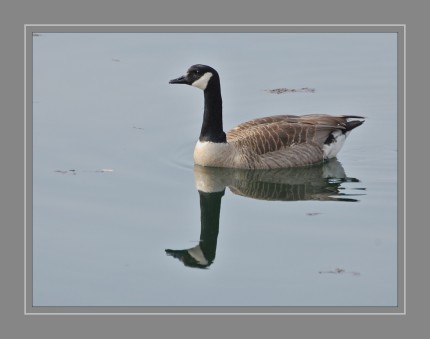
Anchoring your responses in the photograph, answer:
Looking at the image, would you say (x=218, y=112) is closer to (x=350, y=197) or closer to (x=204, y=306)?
(x=350, y=197)

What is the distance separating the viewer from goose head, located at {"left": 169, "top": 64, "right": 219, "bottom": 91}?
20828mm

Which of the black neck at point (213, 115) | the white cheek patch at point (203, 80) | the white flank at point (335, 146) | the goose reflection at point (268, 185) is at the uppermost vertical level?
the white cheek patch at point (203, 80)

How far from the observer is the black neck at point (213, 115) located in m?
21.1

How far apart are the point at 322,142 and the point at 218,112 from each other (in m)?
2.23

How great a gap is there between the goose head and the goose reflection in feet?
5.29

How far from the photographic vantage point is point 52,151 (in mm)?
21719

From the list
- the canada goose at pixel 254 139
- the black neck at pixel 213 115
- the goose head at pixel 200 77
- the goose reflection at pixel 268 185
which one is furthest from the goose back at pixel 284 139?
the goose head at pixel 200 77

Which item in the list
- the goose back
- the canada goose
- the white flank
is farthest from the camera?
the white flank

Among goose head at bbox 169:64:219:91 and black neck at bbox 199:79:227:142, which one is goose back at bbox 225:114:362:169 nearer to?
black neck at bbox 199:79:227:142

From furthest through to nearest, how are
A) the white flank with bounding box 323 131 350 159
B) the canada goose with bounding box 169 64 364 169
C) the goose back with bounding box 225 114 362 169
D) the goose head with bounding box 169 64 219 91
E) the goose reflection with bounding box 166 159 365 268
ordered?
the white flank with bounding box 323 131 350 159 → the goose back with bounding box 225 114 362 169 → the canada goose with bounding box 169 64 364 169 → the goose head with bounding box 169 64 219 91 → the goose reflection with bounding box 166 159 365 268

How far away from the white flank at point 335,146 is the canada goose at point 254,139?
2cm

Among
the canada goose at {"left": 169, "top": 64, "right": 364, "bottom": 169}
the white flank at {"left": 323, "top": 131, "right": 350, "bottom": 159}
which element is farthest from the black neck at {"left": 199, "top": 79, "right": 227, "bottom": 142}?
the white flank at {"left": 323, "top": 131, "right": 350, "bottom": 159}

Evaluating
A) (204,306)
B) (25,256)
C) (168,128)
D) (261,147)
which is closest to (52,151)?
(168,128)

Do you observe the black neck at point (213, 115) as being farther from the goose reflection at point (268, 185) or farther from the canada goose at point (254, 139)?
the goose reflection at point (268, 185)
